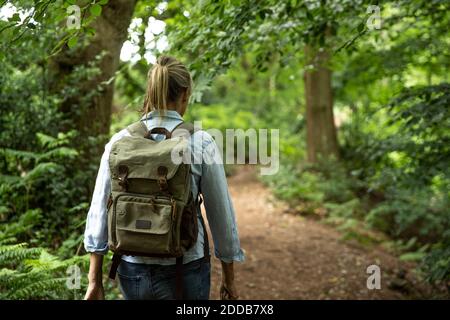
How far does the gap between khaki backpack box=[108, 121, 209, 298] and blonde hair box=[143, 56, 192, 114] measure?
6.4 inches

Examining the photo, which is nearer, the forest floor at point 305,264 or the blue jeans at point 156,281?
the blue jeans at point 156,281

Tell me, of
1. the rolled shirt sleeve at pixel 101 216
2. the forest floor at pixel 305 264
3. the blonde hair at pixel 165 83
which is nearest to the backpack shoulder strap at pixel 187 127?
the blonde hair at pixel 165 83

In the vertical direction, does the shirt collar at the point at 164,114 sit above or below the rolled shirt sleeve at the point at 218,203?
above

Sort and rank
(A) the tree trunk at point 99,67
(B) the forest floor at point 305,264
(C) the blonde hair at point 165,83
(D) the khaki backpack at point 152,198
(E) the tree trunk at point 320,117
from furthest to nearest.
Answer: (E) the tree trunk at point 320,117, (B) the forest floor at point 305,264, (A) the tree trunk at point 99,67, (C) the blonde hair at point 165,83, (D) the khaki backpack at point 152,198

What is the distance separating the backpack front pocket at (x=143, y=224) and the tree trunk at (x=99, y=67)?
3637mm

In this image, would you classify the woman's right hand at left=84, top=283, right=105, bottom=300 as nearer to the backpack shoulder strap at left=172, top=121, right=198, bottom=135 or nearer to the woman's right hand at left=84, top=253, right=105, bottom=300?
the woman's right hand at left=84, top=253, right=105, bottom=300

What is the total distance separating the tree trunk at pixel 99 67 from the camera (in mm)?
5973

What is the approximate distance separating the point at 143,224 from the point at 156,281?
1.08ft

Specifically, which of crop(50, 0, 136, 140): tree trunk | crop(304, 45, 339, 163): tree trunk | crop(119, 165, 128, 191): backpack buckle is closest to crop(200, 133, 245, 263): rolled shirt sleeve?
crop(119, 165, 128, 191): backpack buckle

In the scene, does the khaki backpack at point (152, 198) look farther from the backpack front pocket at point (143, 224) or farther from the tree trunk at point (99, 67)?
the tree trunk at point (99, 67)

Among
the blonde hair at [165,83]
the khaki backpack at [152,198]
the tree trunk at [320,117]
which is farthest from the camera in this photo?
the tree trunk at [320,117]

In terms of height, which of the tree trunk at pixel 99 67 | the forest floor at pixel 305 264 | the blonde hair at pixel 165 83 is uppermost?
the tree trunk at pixel 99 67
